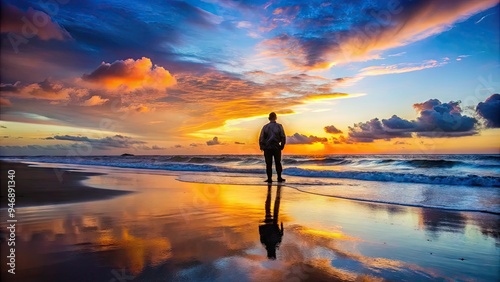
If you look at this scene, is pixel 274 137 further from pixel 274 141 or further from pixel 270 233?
pixel 270 233

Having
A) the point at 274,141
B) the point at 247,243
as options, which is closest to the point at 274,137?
the point at 274,141

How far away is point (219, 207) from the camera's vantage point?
5656 millimetres

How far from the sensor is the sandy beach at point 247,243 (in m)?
2.46

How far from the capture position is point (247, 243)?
3311 mm

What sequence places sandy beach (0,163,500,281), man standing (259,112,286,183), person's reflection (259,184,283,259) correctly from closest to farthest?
sandy beach (0,163,500,281), person's reflection (259,184,283,259), man standing (259,112,286,183)

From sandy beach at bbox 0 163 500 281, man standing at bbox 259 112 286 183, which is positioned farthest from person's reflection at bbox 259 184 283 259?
man standing at bbox 259 112 286 183

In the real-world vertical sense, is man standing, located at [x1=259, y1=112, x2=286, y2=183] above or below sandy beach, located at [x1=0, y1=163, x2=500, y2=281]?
above

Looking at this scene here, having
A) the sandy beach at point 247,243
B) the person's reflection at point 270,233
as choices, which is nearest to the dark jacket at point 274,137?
the sandy beach at point 247,243

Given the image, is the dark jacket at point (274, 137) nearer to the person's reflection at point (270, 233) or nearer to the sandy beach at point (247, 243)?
the sandy beach at point (247, 243)

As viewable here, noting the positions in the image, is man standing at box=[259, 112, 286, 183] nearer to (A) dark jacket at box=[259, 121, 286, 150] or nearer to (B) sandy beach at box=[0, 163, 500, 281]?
(A) dark jacket at box=[259, 121, 286, 150]

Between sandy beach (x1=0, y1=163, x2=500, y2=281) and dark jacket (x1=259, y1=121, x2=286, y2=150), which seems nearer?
sandy beach (x1=0, y1=163, x2=500, y2=281)

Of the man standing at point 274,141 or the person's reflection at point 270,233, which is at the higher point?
the man standing at point 274,141

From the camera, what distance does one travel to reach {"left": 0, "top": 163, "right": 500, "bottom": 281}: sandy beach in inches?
97.0

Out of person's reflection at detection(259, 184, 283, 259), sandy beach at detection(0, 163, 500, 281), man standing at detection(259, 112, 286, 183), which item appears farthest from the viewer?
man standing at detection(259, 112, 286, 183)
